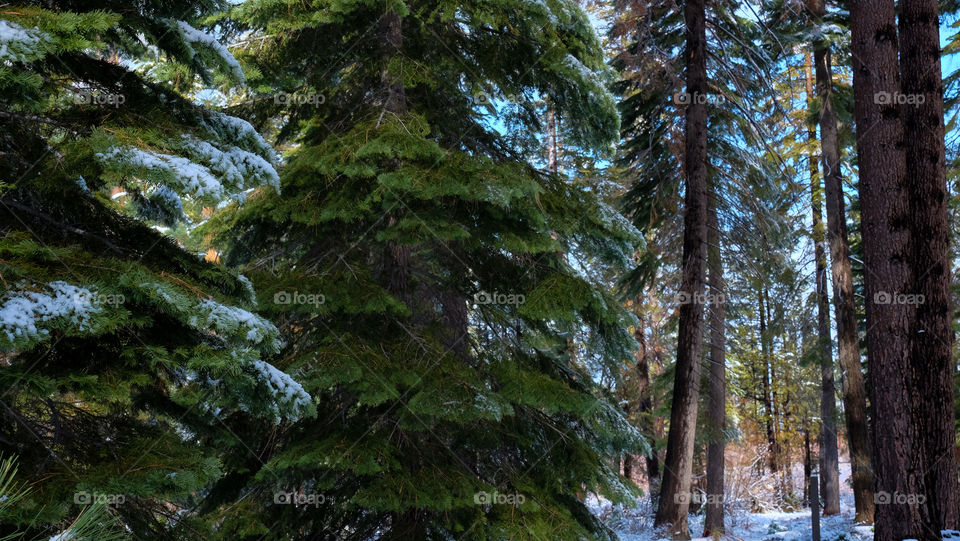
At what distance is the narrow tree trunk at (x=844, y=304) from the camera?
13562mm

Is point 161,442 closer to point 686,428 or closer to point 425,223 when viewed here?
point 425,223

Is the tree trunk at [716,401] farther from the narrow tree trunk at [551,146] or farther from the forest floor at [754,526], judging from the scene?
the narrow tree trunk at [551,146]

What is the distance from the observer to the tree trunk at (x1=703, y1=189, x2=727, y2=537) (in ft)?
41.5

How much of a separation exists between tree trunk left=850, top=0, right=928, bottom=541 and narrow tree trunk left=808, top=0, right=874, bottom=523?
23.3 feet

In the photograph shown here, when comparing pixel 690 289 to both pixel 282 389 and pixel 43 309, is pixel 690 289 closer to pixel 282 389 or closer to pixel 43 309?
pixel 282 389

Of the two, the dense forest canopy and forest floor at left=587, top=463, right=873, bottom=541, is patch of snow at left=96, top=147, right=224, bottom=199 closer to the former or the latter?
the dense forest canopy

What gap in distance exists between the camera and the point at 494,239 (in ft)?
22.1

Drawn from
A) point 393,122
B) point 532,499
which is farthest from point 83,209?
point 532,499

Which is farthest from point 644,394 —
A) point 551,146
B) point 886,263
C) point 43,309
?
point 43,309

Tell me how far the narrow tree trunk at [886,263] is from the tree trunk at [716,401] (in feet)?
18.4

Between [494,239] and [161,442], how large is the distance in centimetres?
368

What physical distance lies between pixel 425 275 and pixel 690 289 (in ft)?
17.5

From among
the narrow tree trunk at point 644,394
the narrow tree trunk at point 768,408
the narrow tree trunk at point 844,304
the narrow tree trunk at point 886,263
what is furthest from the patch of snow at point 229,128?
the narrow tree trunk at point 768,408

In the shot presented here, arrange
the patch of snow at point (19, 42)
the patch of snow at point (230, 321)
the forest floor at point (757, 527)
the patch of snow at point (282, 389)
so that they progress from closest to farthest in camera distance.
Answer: the patch of snow at point (19, 42), the patch of snow at point (230, 321), the patch of snow at point (282, 389), the forest floor at point (757, 527)
